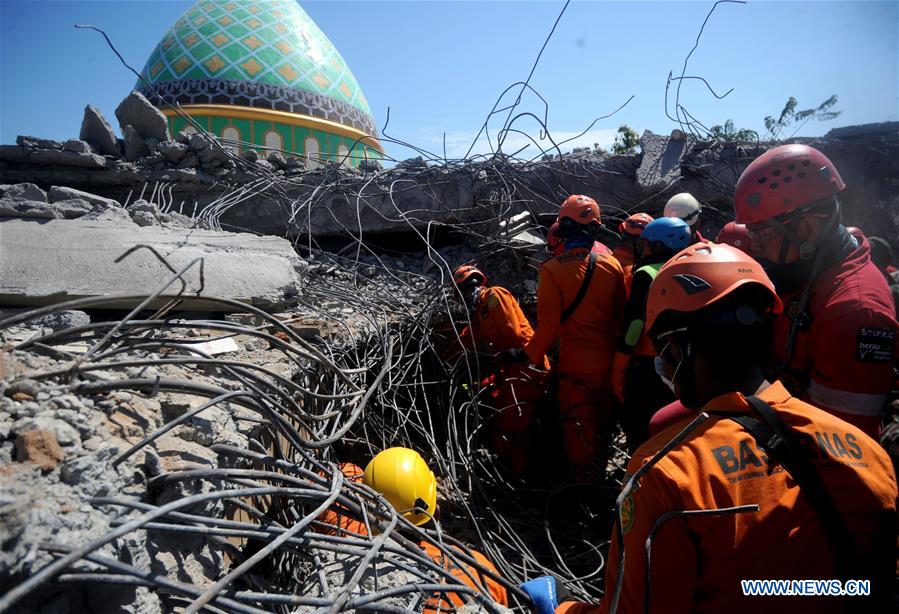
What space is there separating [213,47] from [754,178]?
1624 centimetres

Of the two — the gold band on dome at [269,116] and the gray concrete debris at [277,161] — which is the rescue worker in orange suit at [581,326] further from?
the gold band on dome at [269,116]

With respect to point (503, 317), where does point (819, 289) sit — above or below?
above

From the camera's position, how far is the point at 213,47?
1496 cm

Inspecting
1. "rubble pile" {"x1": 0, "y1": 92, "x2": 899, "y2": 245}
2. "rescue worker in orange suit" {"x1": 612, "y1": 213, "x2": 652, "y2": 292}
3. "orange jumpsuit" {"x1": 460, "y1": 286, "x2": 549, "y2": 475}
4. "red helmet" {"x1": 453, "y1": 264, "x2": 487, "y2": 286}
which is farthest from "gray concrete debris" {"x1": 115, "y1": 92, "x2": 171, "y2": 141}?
"rescue worker in orange suit" {"x1": 612, "y1": 213, "x2": 652, "y2": 292}

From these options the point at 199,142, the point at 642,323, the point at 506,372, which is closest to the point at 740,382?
the point at 642,323

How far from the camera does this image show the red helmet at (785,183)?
2579 millimetres

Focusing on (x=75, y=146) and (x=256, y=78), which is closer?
(x=75, y=146)

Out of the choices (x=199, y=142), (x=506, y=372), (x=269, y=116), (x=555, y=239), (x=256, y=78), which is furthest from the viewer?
(x=256, y=78)

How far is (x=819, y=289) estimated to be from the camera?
2357 mm

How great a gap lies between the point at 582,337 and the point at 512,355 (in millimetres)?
633

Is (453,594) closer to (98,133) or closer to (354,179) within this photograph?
(354,179)

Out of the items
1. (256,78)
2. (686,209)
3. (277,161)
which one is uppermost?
(256,78)

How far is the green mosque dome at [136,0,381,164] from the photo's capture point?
1426 cm

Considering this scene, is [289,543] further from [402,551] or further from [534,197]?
[534,197]
